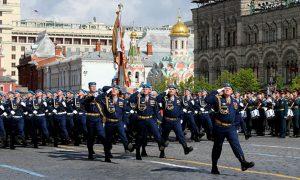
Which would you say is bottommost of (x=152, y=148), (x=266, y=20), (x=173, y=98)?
(x=152, y=148)

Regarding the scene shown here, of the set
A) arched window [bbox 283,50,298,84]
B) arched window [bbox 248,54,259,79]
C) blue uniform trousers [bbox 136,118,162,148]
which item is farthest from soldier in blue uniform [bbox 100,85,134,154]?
arched window [bbox 248,54,259,79]

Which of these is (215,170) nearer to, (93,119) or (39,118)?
(93,119)

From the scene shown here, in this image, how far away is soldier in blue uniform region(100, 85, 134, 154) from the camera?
63.4ft

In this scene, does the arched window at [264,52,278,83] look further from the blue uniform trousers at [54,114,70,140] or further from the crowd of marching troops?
the blue uniform trousers at [54,114,70,140]

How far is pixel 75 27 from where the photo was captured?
180 m

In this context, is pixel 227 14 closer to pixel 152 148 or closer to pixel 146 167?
pixel 152 148

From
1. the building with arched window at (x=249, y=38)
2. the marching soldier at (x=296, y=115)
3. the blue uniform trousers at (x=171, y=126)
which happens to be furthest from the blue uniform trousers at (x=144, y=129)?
the building with arched window at (x=249, y=38)

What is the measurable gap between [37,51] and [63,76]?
66.9 ft

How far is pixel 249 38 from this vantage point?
85500mm

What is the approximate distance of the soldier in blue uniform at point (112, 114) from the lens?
63.4 ft

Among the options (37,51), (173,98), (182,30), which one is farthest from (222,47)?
(173,98)

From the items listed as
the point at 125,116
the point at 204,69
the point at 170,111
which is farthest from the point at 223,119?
the point at 204,69

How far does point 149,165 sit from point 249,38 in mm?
68778

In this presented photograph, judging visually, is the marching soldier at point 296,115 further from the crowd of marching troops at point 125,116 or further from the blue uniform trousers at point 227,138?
the blue uniform trousers at point 227,138
